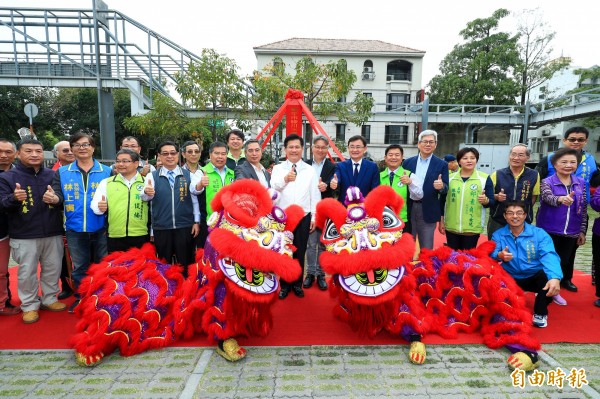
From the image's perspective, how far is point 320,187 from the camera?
10.9 ft

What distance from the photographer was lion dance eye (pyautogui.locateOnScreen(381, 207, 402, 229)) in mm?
2398

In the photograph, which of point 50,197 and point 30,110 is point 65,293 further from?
point 30,110

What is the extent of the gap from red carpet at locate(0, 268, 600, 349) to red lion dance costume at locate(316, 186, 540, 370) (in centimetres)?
18

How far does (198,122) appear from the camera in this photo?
29.6 feet

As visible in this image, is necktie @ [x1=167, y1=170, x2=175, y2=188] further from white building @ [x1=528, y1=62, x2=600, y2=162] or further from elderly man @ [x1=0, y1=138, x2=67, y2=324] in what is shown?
white building @ [x1=528, y1=62, x2=600, y2=162]

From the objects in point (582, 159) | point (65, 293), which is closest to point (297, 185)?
point (65, 293)

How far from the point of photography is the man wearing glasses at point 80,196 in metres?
3.06

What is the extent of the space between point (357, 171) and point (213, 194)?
1414mm

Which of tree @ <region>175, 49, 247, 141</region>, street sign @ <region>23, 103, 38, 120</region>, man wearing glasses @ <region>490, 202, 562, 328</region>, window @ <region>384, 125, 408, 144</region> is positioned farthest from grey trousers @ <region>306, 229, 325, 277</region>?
window @ <region>384, 125, 408, 144</region>

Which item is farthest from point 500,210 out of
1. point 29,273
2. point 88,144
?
point 29,273

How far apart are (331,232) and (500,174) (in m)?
2.10

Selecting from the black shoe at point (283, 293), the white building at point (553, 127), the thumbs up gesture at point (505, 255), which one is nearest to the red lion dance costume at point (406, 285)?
the thumbs up gesture at point (505, 255)

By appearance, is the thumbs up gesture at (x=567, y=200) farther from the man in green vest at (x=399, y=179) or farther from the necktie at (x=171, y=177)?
the necktie at (x=171, y=177)

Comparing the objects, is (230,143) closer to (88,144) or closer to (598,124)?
(88,144)
